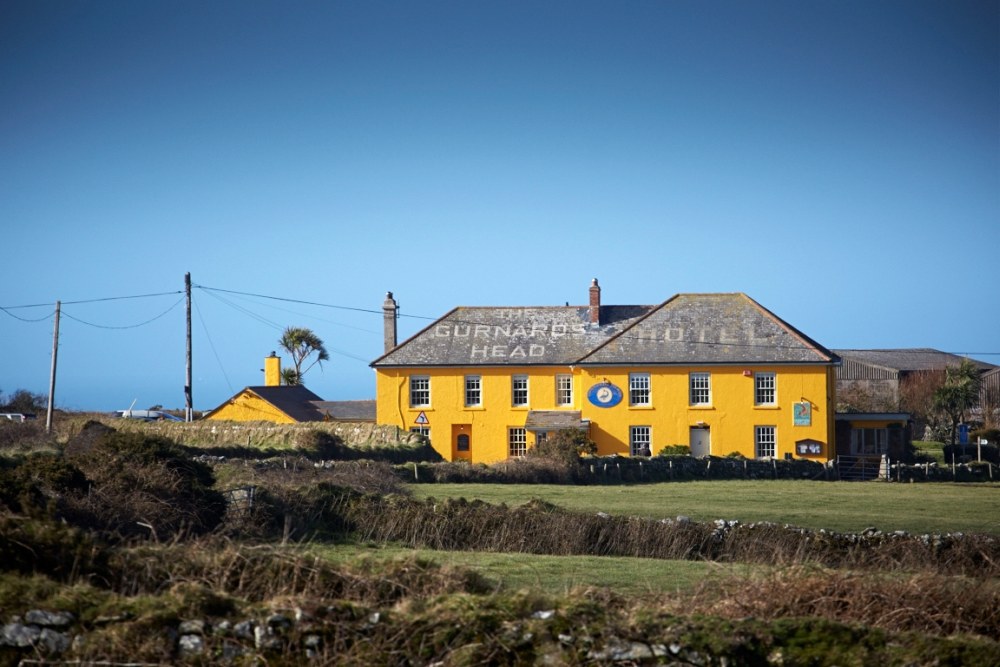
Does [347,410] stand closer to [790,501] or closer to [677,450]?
[677,450]

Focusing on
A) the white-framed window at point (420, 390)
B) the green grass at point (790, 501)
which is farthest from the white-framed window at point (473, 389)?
the green grass at point (790, 501)

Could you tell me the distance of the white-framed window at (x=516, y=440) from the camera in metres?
51.0

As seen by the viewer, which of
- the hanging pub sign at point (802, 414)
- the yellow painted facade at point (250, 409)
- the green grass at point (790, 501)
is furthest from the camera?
the yellow painted facade at point (250, 409)

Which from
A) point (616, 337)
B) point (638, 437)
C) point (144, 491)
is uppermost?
point (616, 337)

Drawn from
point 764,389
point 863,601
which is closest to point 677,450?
point 764,389

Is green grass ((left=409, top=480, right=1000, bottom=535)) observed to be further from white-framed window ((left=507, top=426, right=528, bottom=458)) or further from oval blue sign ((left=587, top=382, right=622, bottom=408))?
white-framed window ((left=507, top=426, right=528, bottom=458))


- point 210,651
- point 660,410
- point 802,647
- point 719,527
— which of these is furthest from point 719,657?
point 660,410

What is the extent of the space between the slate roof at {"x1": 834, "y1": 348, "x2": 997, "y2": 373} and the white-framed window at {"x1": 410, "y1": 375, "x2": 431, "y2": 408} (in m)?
46.2

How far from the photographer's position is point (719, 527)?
19.8 m

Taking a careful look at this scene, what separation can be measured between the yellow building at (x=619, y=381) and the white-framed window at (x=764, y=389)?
0.14 feet

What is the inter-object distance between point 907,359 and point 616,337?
48.8 meters

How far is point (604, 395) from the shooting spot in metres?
49.5

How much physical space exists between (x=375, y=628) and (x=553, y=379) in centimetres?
4207

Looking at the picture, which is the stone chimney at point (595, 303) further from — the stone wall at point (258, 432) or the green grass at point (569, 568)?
the green grass at point (569, 568)
